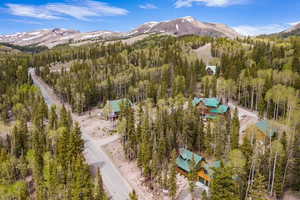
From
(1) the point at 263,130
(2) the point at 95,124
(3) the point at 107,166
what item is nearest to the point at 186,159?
(3) the point at 107,166

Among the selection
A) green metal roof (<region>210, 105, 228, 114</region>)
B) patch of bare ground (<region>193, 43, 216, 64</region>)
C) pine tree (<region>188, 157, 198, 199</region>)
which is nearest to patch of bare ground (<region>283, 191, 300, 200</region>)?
pine tree (<region>188, 157, 198, 199</region>)

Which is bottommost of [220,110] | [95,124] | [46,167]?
[95,124]

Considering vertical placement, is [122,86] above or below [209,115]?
above

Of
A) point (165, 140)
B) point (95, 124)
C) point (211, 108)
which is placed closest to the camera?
point (165, 140)

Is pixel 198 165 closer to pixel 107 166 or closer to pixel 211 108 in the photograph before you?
pixel 107 166

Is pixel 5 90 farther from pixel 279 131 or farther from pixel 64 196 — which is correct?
pixel 279 131

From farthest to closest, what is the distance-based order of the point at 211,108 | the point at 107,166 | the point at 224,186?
1. the point at 211,108
2. the point at 107,166
3. the point at 224,186

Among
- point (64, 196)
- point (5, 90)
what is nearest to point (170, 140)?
point (64, 196)
